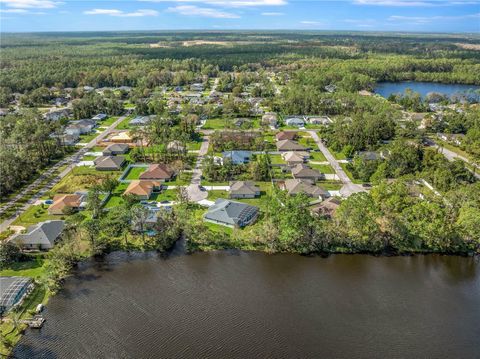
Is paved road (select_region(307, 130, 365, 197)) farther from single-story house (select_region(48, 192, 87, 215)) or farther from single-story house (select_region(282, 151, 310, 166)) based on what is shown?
single-story house (select_region(48, 192, 87, 215))

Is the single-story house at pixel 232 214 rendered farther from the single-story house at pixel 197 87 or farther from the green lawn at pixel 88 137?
the single-story house at pixel 197 87

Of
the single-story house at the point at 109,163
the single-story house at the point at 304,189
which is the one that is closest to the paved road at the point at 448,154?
the single-story house at the point at 304,189

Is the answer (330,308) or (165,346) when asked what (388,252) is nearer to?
(330,308)

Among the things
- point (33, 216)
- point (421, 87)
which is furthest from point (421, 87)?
point (33, 216)

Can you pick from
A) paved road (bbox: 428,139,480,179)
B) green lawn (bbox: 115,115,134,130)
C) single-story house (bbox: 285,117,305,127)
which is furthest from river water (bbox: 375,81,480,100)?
green lawn (bbox: 115,115,134,130)

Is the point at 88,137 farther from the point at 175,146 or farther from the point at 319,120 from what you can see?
the point at 319,120

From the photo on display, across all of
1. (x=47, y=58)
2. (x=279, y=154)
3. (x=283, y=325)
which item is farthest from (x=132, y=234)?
(x=47, y=58)
